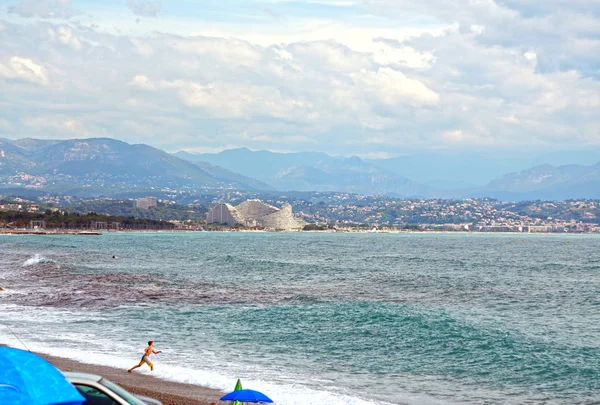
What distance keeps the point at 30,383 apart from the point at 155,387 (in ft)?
42.1

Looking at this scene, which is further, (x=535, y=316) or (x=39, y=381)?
(x=535, y=316)

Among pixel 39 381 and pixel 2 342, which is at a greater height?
pixel 39 381

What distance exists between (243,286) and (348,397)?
3885cm

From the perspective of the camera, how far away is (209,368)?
25656 mm

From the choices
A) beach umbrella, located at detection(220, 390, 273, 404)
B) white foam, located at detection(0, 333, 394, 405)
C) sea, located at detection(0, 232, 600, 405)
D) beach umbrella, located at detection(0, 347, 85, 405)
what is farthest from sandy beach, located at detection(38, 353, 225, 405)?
beach umbrella, located at detection(0, 347, 85, 405)

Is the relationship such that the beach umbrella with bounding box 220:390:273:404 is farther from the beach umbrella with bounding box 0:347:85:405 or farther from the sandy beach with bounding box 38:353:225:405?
the beach umbrella with bounding box 0:347:85:405

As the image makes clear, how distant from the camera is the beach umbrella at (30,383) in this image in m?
9.26

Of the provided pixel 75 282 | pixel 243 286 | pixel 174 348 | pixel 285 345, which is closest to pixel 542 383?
pixel 285 345

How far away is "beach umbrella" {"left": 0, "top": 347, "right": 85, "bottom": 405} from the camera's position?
9258mm

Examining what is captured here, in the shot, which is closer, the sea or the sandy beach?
the sandy beach

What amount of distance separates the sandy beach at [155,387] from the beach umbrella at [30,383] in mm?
9529

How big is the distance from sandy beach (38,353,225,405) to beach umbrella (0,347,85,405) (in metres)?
9.53

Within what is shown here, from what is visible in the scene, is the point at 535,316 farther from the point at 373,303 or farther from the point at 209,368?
the point at 209,368

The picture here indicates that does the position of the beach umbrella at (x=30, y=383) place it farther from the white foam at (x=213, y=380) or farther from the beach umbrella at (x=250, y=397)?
the white foam at (x=213, y=380)
